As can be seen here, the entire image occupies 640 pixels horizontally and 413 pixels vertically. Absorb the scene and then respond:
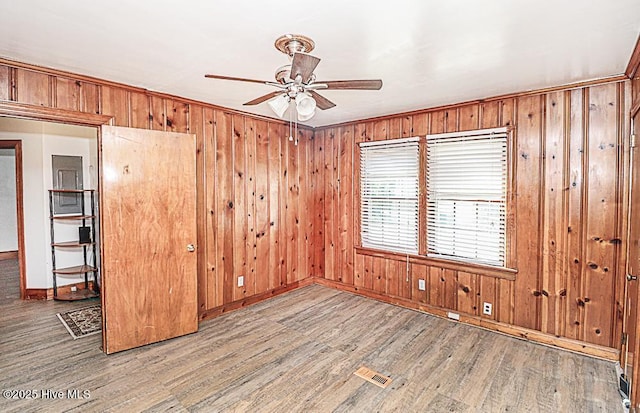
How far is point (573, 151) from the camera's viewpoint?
3.02m

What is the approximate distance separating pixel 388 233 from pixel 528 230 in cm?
164

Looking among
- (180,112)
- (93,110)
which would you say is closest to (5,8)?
(93,110)

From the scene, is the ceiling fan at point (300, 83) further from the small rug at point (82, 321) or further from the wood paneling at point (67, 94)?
the small rug at point (82, 321)

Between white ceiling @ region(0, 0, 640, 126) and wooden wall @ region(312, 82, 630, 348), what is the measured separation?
35cm

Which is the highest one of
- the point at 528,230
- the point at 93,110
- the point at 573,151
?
the point at 93,110

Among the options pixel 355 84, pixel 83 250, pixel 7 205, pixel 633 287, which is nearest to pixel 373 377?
pixel 633 287

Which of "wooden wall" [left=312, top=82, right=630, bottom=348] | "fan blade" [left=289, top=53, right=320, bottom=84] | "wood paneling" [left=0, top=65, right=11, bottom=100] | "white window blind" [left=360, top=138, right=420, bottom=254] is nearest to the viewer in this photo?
"fan blade" [left=289, top=53, right=320, bottom=84]

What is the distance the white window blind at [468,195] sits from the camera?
346 centimetres

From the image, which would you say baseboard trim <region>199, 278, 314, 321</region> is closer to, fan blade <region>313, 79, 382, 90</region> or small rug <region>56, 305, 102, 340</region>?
small rug <region>56, 305, 102, 340</region>

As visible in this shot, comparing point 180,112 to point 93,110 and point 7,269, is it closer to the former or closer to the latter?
point 93,110

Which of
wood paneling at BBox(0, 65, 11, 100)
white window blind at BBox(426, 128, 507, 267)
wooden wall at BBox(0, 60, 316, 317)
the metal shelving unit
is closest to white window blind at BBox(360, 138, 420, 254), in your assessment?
white window blind at BBox(426, 128, 507, 267)

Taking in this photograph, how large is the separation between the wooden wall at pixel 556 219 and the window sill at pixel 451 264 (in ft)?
0.04

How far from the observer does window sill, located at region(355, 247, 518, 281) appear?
3.45 m

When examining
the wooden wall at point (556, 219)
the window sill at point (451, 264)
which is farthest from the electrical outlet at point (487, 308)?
the window sill at point (451, 264)
